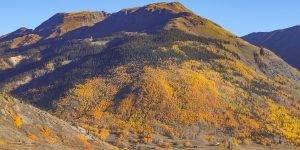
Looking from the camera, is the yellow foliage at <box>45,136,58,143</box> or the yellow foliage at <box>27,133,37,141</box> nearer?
the yellow foliage at <box>27,133,37,141</box>

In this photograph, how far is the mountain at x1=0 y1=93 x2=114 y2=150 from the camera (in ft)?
504

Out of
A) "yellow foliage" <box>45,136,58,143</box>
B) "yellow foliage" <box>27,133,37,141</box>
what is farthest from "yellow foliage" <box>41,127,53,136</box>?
"yellow foliage" <box>27,133,37,141</box>

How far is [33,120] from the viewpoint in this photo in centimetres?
17850

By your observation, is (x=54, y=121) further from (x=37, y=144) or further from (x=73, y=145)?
(x=37, y=144)

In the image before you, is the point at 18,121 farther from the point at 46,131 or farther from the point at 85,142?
the point at 85,142

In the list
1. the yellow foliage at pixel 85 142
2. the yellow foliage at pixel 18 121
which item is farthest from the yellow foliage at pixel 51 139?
the yellow foliage at pixel 85 142

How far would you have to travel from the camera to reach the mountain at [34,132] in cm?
15362

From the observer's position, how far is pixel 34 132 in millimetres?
168250

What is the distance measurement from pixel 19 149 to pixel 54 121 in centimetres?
4836

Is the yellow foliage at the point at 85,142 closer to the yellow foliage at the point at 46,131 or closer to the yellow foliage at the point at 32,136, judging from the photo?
the yellow foliage at the point at 46,131

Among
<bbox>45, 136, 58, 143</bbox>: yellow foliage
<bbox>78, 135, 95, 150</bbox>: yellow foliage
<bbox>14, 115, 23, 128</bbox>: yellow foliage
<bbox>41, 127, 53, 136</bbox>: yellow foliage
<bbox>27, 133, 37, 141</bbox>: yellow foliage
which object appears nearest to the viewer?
<bbox>27, 133, 37, 141</bbox>: yellow foliage

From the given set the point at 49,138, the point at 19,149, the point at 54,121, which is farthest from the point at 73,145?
the point at 19,149

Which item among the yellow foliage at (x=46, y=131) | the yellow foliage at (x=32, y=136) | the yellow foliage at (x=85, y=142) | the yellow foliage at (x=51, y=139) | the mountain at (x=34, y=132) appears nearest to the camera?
the mountain at (x=34, y=132)

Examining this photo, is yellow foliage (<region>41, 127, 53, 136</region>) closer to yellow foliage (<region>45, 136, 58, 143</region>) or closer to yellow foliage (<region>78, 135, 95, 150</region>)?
yellow foliage (<region>45, 136, 58, 143</region>)
